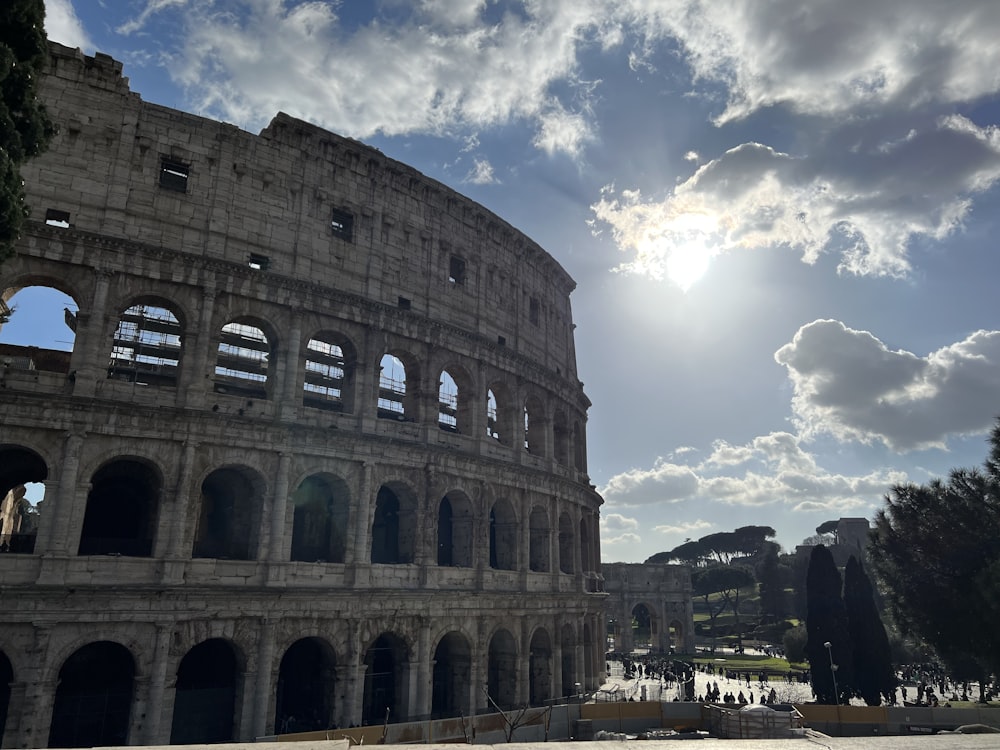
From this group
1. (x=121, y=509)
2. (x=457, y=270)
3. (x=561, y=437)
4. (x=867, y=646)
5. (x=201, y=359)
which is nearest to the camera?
(x=201, y=359)

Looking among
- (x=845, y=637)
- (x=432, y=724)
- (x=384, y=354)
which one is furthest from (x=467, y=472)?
(x=845, y=637)

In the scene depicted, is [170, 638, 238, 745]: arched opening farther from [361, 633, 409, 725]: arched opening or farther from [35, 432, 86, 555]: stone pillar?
[35, 432, 86, 555]: stone pillar

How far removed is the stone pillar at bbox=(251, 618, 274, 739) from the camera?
22188 millimetres

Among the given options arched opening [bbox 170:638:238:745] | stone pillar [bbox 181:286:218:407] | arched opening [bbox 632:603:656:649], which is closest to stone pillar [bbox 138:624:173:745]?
arched opening [bbox 170:638:238:745]

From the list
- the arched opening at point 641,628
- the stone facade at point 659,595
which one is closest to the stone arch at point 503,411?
the stone facade at point 659,595

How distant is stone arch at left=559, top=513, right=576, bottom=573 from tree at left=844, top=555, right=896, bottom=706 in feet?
52.2

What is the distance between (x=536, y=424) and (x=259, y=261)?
16.1m

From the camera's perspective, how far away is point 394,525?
97.0ft

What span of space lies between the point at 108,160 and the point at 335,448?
40.7ft

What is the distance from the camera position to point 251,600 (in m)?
22.7

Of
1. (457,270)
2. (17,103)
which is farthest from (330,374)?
(17,103)

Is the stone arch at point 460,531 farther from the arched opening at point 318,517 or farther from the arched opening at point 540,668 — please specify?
the arched opening at point 540,668

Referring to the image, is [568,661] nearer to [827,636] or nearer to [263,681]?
[827,636]

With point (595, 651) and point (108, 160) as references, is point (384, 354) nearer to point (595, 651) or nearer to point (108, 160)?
point (108, 160)
